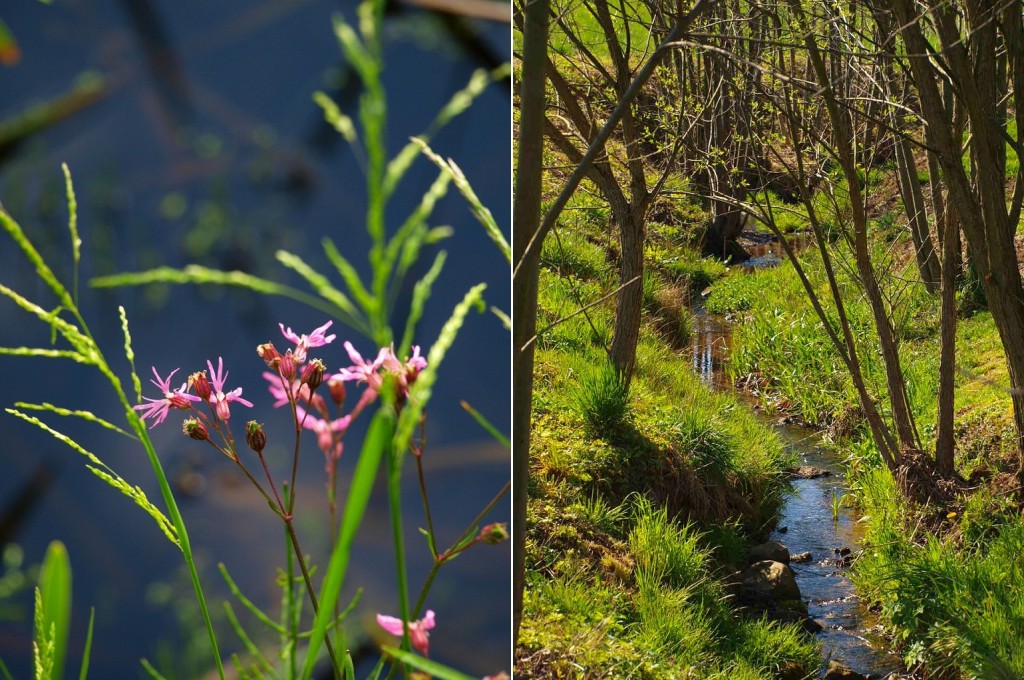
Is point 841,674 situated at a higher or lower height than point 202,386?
lower

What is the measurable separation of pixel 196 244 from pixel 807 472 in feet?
7.78

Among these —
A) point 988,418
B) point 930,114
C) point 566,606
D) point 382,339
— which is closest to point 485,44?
point 382,339

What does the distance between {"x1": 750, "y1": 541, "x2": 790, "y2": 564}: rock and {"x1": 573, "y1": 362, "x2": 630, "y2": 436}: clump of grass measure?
1.58 ft

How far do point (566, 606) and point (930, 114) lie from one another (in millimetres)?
1294

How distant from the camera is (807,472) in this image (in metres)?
2.86

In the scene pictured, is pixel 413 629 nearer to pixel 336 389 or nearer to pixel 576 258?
pixel 336 389

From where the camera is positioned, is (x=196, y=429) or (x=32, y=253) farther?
(x=196, y=429)

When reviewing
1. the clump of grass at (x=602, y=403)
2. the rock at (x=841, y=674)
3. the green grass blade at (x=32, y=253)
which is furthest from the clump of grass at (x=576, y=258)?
the green grass blade at (x=32, y=253)

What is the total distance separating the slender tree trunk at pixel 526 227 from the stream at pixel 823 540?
1400mm

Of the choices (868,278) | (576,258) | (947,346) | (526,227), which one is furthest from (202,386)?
(576,258)

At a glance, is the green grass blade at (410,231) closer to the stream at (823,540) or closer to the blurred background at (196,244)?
the blurred background at (196,244)

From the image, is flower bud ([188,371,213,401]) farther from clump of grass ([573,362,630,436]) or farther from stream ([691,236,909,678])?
clump of grass ([573,362,630,436])

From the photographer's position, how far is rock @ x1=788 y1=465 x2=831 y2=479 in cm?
283

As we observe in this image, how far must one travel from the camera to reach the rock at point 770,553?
235 centimetres
